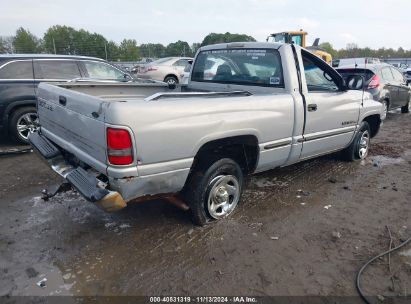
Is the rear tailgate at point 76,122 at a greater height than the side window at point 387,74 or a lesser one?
lesser

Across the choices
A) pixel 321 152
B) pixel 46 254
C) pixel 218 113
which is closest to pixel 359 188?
pixel 321 152

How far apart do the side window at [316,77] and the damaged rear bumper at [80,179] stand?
9.33 feet

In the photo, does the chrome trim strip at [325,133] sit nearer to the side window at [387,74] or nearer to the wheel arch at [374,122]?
the wheel arch at [374,122]

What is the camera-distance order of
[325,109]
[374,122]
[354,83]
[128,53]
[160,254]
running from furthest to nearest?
[128,53] → [374,122] → [354,83] → [325,109] → [160,254]

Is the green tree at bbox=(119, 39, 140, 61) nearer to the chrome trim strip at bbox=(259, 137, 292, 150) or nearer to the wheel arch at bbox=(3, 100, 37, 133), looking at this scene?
the wheel arch at bbox=(3, 100, 37, 133)

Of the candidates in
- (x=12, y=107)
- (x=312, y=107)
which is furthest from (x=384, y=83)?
(x=12, y=107)

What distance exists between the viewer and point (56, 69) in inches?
261

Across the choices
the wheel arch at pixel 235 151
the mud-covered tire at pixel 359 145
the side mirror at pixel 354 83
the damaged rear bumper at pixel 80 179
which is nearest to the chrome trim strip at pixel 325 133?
the mud-covered tire at pixel 359 145

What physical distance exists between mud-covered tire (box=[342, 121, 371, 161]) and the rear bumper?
3574 mm

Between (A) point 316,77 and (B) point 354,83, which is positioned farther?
(B) point 354,83

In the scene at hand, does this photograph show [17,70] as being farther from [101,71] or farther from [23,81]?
[101,71]

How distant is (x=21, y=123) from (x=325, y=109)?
5.33 meters

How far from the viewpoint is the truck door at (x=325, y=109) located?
4195mm

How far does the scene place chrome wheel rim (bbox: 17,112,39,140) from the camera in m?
6.30
